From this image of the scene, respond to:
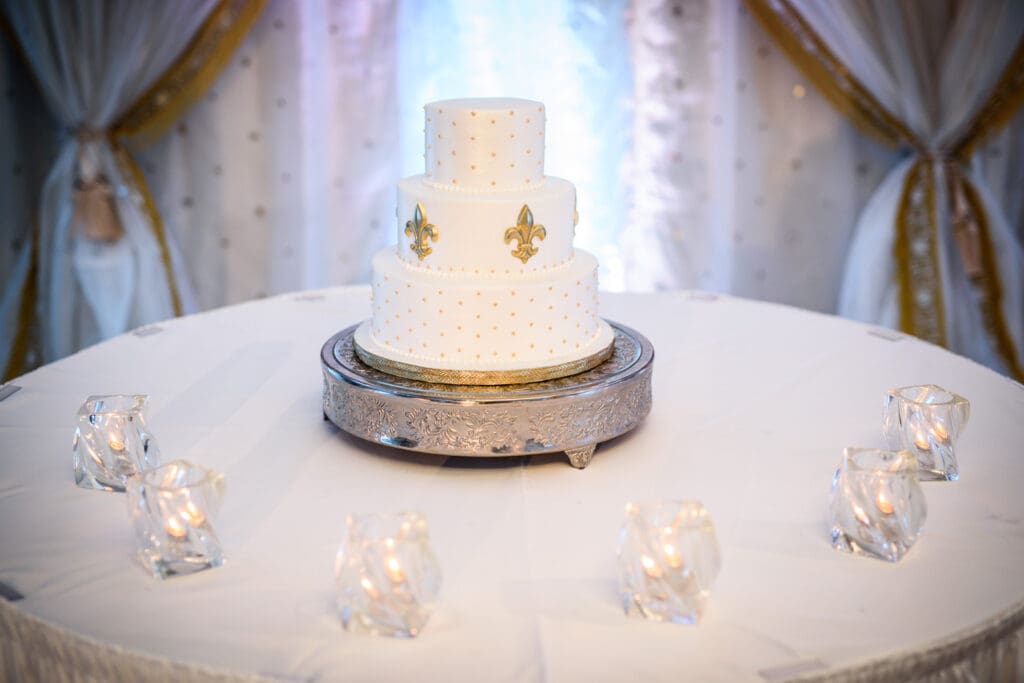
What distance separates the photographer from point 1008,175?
4441 millimetres

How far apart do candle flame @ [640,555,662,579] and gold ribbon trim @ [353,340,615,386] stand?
643 mm

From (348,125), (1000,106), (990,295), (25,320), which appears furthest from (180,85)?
(990,295)

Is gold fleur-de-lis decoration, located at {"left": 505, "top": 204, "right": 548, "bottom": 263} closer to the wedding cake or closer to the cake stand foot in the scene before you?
the wedding cake

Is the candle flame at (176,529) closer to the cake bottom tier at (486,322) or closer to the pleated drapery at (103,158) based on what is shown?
the cake bottom tier at (486,322)

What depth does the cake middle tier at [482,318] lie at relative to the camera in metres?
2.24

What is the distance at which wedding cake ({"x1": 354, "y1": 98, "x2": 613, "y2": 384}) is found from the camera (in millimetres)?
2232

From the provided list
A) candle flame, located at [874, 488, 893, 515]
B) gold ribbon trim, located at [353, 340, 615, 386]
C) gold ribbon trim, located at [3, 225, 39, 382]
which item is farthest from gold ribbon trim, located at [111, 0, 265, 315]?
candle flame, located at [874, 488, 893, 515]

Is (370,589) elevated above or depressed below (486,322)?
below

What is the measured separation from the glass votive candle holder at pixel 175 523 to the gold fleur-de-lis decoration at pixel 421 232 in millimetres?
665

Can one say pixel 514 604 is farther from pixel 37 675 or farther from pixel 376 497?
pixel 37 675

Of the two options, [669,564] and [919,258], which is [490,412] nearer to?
[669,564]

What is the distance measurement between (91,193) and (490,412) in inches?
102

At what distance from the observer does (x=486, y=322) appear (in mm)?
2238

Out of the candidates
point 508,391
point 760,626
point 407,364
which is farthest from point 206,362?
point 760,626
